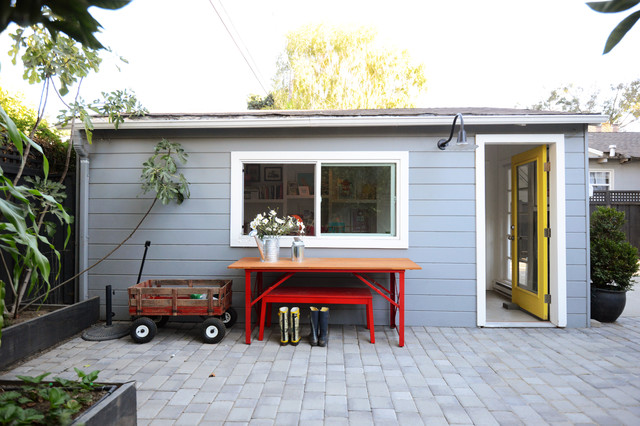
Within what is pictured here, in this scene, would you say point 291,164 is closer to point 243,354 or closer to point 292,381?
point 243,354

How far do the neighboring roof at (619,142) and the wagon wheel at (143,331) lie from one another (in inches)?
510

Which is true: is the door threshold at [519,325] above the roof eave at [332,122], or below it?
below

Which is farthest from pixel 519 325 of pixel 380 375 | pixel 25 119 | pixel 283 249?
pixel 25 119

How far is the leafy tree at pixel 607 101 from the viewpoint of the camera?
21594 millimetres

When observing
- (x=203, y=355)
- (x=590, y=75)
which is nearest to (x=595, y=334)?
(x=203, y=355)

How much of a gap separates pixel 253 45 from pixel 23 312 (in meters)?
7.80

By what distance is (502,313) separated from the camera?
4.82 m

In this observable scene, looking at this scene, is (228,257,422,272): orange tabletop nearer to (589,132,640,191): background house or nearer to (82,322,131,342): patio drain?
(82,322,131,342): patio drain

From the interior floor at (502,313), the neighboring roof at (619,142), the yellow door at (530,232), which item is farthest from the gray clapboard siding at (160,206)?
the neighboring roof at (619,142)

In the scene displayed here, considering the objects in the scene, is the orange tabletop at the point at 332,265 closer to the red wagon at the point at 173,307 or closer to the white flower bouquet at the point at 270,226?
the white flower bouquet at the point at 270,226

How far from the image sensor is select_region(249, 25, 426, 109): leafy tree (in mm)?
14047

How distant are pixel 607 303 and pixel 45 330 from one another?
5.70m

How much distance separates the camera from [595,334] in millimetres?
4043

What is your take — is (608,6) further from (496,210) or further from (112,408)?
(496,210)
